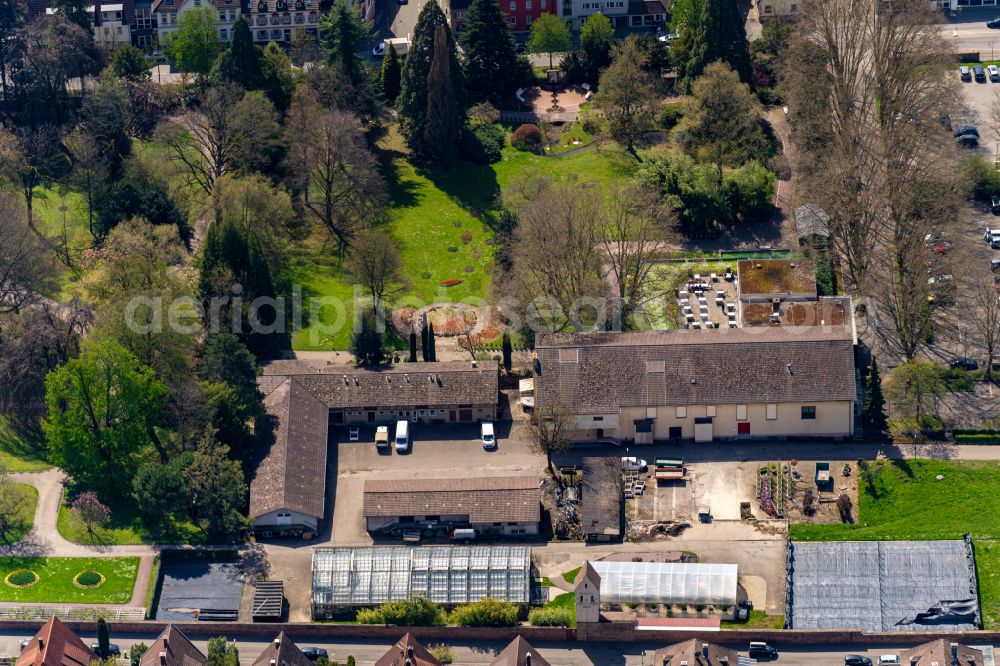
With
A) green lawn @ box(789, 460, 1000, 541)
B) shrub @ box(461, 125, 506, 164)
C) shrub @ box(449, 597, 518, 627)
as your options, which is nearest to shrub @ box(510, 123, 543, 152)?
shrub @ box(461, 125, 506, 164)

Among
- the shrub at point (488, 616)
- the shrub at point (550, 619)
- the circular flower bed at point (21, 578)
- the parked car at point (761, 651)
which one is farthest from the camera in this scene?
the circular flower bed at point (21, 578)

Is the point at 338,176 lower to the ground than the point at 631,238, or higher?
higher

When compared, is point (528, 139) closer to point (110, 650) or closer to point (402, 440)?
point (402, 440)

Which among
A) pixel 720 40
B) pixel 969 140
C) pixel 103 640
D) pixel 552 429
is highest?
pixel 720 40

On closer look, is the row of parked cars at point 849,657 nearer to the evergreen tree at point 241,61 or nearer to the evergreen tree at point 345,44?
the evergreen tree at point 345,44

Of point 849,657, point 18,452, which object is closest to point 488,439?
point 849,657

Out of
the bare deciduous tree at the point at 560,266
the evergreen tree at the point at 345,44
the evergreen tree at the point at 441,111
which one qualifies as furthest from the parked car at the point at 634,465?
the evergreen tree at the point at 345,44

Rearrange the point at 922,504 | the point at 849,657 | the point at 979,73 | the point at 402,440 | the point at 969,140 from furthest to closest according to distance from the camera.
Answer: the point at 979,73, the point at 969,140, the point at 402,440, the point at 922,504, the point at 849,657

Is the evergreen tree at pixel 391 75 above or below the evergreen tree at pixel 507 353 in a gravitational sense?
above
